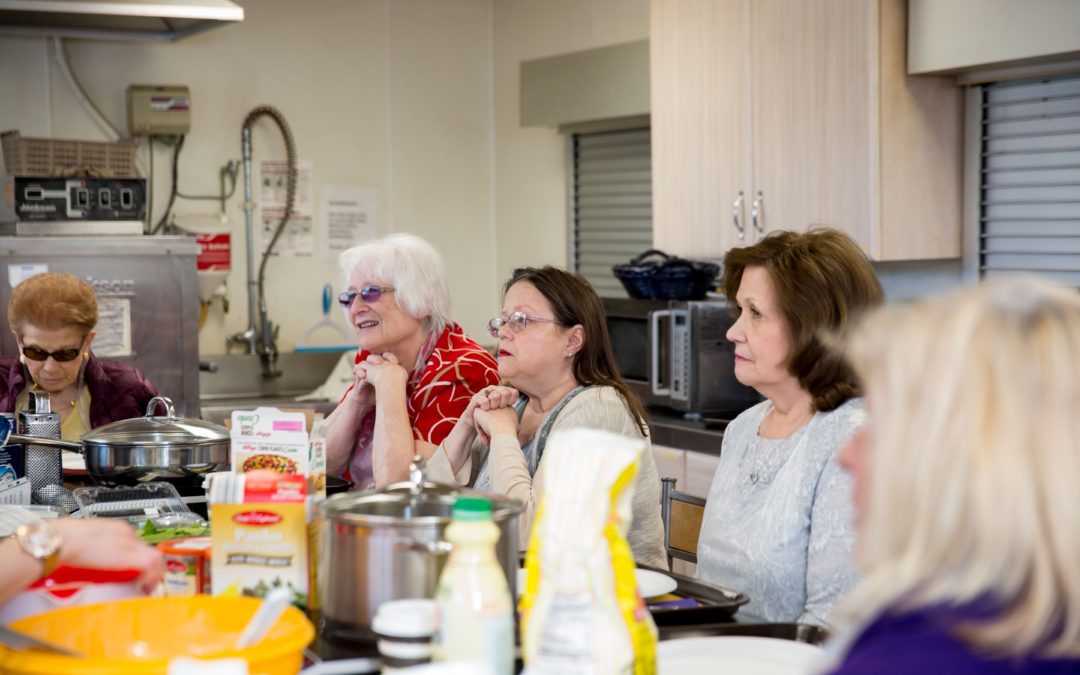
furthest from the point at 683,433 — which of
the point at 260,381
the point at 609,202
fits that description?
the point at 260,381

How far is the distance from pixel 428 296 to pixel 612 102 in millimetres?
1977

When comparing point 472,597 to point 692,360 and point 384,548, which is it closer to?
point 384,548

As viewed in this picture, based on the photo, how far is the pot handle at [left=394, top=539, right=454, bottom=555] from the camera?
4.53ft

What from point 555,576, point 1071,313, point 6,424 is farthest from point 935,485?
point 6,424

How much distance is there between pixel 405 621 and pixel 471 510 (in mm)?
146

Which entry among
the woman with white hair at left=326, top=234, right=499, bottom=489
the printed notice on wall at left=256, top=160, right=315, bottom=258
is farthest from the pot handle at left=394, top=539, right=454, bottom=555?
the printed notice on wall at left=256, top=160, right=315, bottom=258

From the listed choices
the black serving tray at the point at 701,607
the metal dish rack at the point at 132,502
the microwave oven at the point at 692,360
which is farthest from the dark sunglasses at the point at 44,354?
the black serving tray at the point at 701,607

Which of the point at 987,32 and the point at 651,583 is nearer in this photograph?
the point at 651,583

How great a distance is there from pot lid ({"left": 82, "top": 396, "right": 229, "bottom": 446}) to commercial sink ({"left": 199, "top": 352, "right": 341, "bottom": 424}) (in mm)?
2632

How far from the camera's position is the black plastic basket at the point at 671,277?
4.19 metres

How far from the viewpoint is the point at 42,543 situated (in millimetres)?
1406

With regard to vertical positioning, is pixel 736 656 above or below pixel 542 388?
below

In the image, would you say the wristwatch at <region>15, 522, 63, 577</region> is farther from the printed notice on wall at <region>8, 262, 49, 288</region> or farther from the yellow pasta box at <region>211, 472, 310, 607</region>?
the printed notice on wall at <region>8, 262, 49, 288</region>

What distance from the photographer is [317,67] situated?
554 centimetres
